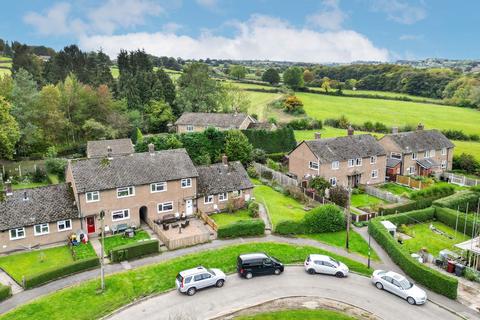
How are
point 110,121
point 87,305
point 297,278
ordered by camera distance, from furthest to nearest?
point 110,121 → point 297,278 → point 87,305

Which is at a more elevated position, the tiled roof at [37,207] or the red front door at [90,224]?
the tiled roof at [37,207]

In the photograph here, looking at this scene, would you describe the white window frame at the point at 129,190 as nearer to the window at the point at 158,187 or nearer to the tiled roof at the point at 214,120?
the window at the point at 158,187

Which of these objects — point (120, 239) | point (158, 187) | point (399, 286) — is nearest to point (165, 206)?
point (158, 187)

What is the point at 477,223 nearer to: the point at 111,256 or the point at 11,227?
the point at 111,256

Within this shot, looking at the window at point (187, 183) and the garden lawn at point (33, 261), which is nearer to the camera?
the garden lawn at point (33, 261)

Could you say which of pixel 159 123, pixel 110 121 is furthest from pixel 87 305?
pixel 159 123

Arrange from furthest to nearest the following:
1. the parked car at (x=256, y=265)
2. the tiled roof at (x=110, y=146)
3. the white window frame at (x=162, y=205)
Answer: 1. the tiled roof at (x=110, y=146)
2. the white window frame at (x=162, y=205)
3. the parked car at (x=256, y=265)

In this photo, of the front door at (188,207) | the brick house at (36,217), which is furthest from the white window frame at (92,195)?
the front door at (188,207)
